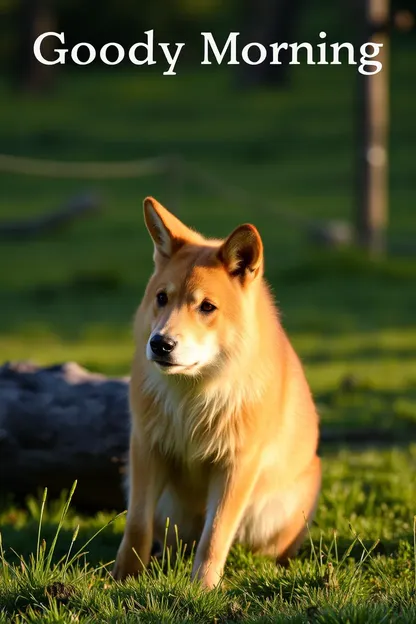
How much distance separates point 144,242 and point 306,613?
49.2 ft

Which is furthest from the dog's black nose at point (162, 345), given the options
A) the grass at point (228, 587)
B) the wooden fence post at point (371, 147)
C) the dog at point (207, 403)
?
the wooden fence post at point (371, 147)

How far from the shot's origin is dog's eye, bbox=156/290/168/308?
4773 millimetres

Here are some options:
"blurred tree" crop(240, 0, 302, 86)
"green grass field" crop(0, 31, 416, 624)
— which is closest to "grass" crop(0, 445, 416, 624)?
"green grass field" crop(0, 31, 416, 624)

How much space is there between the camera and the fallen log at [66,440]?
20.4ft

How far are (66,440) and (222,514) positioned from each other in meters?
1.52

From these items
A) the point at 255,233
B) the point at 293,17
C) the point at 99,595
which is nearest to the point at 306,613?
the point at 99,595

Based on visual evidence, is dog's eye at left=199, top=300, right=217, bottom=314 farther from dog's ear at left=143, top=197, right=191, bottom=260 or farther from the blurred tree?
the blurred tree

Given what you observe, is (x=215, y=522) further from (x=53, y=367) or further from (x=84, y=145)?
(x=84, y=145)

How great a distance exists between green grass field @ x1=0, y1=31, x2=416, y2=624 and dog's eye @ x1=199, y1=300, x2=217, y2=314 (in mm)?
1011

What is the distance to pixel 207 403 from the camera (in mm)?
4926

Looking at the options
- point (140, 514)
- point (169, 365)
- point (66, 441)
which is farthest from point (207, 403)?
point (66, 441)

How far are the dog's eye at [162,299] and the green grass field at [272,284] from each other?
1.06 m

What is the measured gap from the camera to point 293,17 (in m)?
32.8

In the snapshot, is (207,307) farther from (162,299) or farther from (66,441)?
(66,441)
